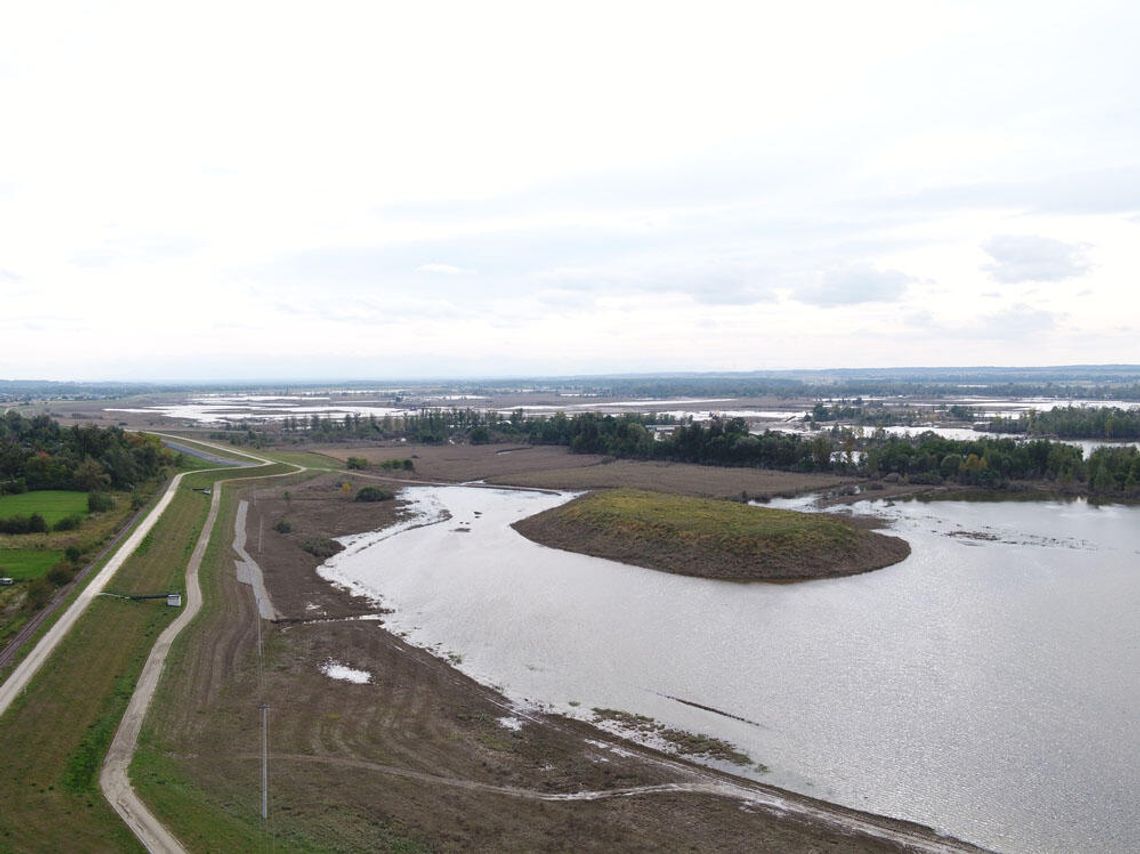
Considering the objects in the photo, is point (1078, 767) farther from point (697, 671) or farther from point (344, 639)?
point (344, 639)

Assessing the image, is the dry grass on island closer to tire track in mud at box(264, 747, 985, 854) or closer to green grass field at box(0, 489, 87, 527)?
tire track in mud at box(264, 747, 985, 854)

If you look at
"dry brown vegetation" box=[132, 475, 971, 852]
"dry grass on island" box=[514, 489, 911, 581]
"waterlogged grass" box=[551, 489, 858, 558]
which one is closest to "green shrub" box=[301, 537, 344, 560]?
"dry grass on island" box=[514, 489, 911, 581]

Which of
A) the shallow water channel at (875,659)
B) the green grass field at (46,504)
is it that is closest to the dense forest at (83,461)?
the green grass field at (46,504)

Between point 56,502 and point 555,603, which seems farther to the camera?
point 56,502

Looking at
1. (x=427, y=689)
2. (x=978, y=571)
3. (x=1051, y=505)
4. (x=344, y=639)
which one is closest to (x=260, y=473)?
(x=344, y=639)

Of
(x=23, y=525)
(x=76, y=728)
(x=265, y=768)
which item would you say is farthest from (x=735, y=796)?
(x=23, y=525)

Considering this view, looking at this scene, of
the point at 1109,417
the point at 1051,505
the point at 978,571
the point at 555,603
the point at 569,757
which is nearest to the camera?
the point at 569,757

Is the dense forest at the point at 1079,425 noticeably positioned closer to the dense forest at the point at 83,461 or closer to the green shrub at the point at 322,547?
the green shrub at the point at 322,547
